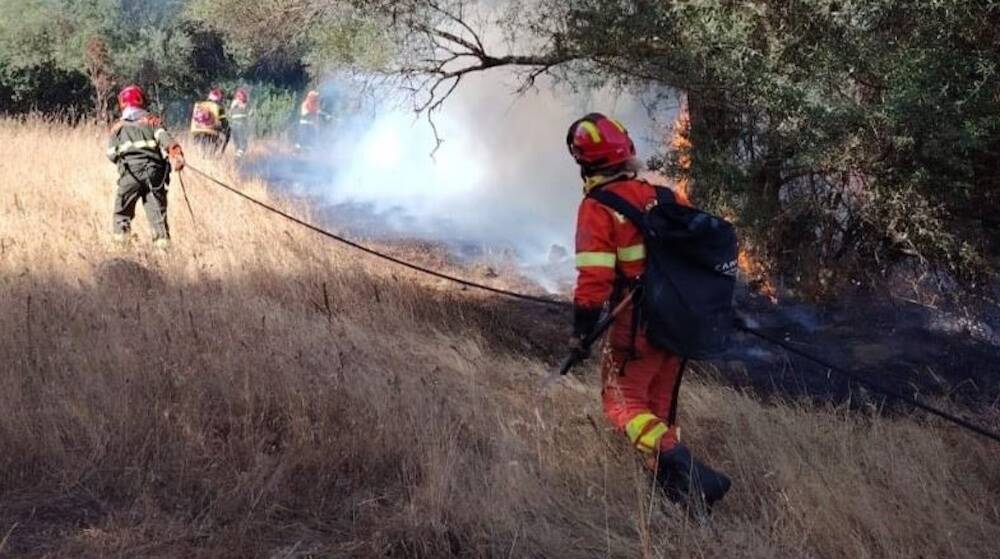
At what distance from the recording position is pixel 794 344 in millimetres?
7609

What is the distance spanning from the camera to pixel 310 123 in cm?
2011

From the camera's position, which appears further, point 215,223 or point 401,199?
point 401,199

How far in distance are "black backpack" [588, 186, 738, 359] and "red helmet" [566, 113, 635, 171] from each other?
0.50 ft

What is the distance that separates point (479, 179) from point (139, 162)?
786cm

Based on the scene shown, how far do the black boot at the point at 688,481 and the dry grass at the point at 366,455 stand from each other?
0.09 meters

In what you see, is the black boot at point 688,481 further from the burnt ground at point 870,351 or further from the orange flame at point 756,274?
the orange flame at point 756,274

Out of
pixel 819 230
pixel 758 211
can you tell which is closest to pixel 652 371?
pixel 758 211

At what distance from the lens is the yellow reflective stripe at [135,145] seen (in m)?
8.02

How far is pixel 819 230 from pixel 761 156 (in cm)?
71

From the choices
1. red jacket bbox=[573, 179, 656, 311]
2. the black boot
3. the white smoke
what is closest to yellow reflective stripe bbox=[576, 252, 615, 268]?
red jacket bbox=[573, 179, 656, 311]

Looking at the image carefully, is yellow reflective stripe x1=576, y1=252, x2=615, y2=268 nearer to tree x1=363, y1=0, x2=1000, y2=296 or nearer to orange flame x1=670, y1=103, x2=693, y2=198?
tree x1=363, y1=0, x2=1000, y2=296

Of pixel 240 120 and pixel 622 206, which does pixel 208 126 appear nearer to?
pixel 240 120

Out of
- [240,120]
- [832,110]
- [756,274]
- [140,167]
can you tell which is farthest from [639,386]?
[240,120]

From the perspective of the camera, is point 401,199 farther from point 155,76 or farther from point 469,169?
point 155,76
